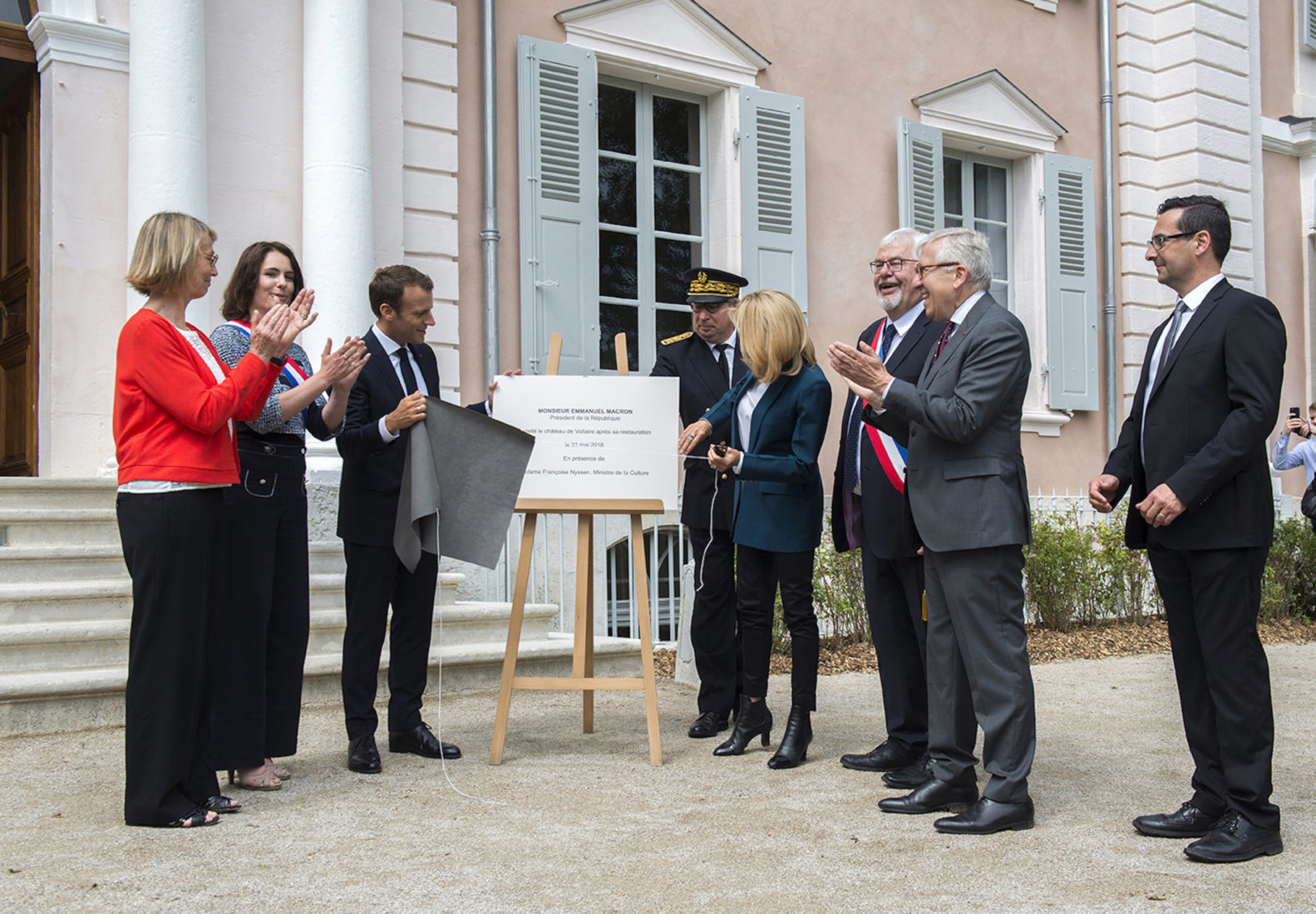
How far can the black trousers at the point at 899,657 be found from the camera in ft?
14.2

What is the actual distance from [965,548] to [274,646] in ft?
7.72

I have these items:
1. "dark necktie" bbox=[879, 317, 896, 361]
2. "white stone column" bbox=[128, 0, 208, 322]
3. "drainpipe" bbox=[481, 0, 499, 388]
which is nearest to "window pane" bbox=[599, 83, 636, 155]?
"drainpipe" bbox=[481, 0, 499, 388]

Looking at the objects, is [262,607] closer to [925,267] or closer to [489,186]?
[925,267]

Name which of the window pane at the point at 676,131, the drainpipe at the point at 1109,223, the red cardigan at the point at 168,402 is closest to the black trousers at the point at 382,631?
the red cardigan at the point at 168,402

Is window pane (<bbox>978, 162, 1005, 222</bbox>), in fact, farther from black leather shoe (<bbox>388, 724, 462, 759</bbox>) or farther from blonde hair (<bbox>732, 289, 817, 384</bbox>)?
black leather shoe (<bbox>388, 724, 462, 759</bbox>)

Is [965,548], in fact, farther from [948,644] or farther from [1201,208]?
[1201,208]

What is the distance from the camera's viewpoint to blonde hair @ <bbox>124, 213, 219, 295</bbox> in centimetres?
357

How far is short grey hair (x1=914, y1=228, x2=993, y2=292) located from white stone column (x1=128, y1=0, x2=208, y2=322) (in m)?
4.34

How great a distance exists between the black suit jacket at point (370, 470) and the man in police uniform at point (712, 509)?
4.06 ft

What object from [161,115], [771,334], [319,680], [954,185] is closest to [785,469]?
[771,334]

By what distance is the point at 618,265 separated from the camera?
8617 millimetres

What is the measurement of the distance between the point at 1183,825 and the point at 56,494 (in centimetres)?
536

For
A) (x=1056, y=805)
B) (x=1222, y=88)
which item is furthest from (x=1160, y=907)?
(x=1222, y=88)

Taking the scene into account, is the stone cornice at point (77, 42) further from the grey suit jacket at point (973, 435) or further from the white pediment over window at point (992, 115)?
the white pediment over window at point (992, 115)
